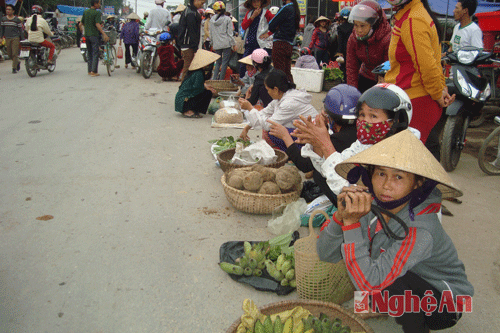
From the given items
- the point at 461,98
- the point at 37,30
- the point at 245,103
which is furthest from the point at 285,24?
the point at 37,30

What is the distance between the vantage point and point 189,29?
8.73 meters

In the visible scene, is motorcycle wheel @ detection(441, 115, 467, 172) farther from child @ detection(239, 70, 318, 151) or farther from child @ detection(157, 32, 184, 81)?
child @ detection(157, 32, 184, 81)

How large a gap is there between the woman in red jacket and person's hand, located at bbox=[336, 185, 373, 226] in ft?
8.87

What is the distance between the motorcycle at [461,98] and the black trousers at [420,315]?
3.00m

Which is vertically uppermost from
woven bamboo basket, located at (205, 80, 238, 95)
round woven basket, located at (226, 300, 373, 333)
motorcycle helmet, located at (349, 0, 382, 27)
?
motorcycle helmet, located at (349, 0, 382, 27)

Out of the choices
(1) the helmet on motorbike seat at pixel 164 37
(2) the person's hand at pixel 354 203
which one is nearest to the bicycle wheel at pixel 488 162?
(2) the person's hand at pixel 354 203

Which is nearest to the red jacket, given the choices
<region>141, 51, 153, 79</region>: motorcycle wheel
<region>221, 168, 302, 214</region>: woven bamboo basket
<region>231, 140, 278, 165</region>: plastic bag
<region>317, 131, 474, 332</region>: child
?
<region>231, 140, 278, 165</region>: plastic bag

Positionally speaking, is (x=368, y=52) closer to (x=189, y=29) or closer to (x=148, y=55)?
(x=189, y=29)

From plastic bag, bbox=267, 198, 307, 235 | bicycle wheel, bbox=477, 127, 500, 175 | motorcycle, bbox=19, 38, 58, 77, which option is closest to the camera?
plastic bag, bbox=267, 198, 307, 235

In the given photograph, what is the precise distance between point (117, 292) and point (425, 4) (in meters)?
3.26

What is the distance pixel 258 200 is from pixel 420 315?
177 centimetres

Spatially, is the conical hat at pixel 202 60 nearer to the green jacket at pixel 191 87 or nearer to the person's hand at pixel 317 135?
the green jacket at pixel 191 87

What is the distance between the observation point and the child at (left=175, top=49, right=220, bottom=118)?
6895mm

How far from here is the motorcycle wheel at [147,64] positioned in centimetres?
1138
